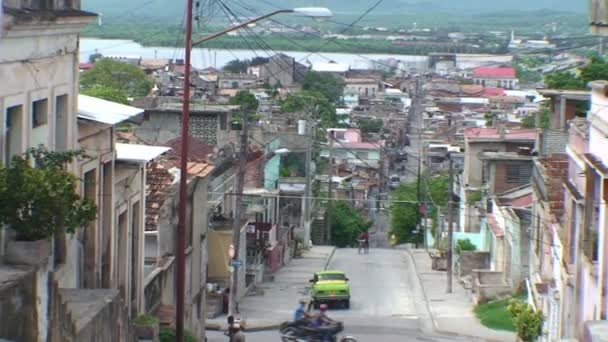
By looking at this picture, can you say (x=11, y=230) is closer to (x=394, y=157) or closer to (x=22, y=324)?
(x=22, y=324)

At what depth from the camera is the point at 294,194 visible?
6850cm

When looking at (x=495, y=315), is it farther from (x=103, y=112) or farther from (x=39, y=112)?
(x=39, y=112)

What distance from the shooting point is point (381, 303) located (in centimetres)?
4531

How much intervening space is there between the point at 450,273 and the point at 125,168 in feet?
76.7

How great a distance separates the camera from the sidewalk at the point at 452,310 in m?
38.5

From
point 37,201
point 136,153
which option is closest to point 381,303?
point 136,153

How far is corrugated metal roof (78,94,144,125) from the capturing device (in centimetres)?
2336

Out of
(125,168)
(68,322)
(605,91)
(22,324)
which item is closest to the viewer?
(22,324)

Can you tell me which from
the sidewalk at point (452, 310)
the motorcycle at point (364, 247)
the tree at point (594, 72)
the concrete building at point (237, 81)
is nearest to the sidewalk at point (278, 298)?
the motorcycle at point (364, 247)

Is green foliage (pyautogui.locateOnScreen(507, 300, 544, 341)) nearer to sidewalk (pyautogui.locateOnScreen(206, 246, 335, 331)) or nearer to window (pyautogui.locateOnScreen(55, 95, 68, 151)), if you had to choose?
sidewalk (pyautogui.locateOnScreen(206, 246, 335, 331))

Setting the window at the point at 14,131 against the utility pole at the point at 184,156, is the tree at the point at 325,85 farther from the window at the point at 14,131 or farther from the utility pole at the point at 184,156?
the window at the point at 14,131

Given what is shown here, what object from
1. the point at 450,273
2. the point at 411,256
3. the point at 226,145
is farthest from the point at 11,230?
the point at 411,256

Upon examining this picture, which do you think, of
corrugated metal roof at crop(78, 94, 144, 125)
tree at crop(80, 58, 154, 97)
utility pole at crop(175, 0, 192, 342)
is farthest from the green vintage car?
tree at crop(80, 58, 154, 97)

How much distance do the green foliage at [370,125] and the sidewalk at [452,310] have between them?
238ft
